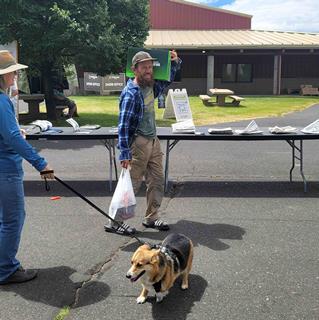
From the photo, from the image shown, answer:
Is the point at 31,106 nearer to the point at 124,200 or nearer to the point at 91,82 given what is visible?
the point at 91,82

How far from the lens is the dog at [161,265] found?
3416mm

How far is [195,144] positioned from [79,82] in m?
21.8

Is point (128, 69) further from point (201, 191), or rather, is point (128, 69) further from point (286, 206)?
point (286, 206)

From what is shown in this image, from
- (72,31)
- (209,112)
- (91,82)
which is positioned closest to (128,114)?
(72,31)

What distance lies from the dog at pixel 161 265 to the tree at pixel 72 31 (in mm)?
11033

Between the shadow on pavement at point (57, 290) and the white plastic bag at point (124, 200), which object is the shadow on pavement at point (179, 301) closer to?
the shadow on pavement at point (57, 290)

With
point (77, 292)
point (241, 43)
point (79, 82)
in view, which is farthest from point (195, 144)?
point (79, 82)

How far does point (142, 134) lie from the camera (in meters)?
5.27

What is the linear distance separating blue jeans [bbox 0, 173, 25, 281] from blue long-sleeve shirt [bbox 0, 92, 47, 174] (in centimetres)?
10

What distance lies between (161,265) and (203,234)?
6.30ft

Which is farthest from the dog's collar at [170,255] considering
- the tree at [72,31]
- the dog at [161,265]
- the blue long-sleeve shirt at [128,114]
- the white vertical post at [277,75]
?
the white vertical post at [277,75]

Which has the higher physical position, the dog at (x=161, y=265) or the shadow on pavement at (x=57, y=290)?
the dog at (x=161, y=265)

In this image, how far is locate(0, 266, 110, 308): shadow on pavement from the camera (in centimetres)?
383

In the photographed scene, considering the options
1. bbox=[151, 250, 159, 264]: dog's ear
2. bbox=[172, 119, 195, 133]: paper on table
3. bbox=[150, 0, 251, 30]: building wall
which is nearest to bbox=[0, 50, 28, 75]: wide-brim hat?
bbox=[151, 250, 159, 264]: dog's ear
